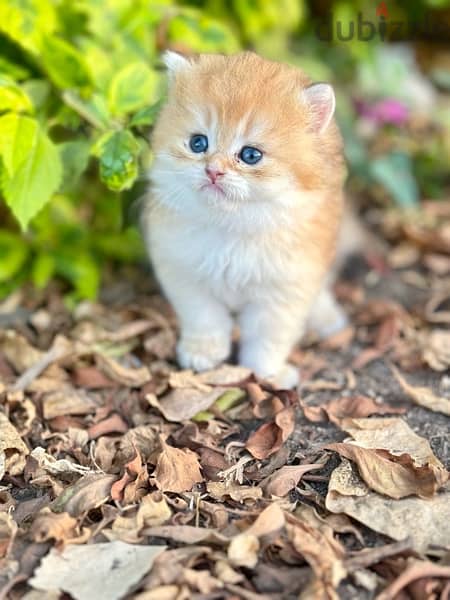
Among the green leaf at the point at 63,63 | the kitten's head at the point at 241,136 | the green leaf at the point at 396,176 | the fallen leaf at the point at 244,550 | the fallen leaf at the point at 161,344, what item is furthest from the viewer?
the green leaf at the point at 396,176

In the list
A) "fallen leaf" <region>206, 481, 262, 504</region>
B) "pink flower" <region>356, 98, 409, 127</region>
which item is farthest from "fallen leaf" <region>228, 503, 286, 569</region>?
"pink flower" <region>356, 98, 409, 127</region>

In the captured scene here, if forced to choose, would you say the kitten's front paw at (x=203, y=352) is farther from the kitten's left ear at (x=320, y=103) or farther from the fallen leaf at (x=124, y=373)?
the kitten's left ear at (x=320, y=103)

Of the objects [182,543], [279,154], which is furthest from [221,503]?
[279,154]

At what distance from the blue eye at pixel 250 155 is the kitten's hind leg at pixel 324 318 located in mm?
1083

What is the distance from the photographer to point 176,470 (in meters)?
2.61

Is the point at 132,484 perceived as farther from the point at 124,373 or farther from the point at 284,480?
the point at 124,373

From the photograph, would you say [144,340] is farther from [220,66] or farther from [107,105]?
[220,66]

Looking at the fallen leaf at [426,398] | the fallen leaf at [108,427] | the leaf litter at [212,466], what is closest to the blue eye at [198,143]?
the leaf litter at [212,466]

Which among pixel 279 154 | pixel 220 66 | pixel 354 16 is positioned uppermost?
pixel 354 16

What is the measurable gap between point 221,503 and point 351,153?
247 cm

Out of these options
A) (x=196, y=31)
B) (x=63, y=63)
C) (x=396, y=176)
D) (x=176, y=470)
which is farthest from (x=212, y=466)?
(x=396, y=176)

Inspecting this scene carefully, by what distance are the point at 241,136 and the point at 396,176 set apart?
2.01 metres

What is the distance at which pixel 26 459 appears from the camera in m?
2.71

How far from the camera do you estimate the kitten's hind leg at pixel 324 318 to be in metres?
3.62
